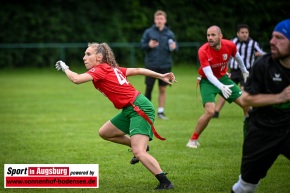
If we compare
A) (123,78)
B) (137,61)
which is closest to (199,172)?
(123,78)

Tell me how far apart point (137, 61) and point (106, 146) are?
837 inches

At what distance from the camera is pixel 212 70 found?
35.7 ft

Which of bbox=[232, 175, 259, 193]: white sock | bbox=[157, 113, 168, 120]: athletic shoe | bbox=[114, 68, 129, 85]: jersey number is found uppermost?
bbox=[114, 68, 129, 85]: jersey number

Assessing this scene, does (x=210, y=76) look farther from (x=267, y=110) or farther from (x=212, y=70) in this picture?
(x=267, y=110)

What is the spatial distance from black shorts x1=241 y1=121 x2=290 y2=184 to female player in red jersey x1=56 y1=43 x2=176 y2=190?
1.67 metres

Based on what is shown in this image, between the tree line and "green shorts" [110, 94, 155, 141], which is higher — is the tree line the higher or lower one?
the higher one

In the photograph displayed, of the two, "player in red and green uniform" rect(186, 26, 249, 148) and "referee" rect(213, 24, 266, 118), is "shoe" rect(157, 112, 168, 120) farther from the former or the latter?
"player in red and green uniform" rect(186, 26, 249, 148)

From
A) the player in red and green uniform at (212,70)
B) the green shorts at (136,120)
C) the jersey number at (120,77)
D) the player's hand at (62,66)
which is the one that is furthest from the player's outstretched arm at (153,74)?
the player in red and green uniform at (212,70)

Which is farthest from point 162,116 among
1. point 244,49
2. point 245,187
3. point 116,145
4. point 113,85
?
point 245,187

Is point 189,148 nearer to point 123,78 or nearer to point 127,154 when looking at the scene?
point 127,154

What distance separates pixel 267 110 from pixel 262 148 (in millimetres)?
384

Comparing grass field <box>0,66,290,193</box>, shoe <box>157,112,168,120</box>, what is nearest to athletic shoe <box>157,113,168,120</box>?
shoe <box>157,112,168,120</box>

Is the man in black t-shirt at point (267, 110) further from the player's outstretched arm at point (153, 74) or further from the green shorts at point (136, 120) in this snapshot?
the player's outstretched arm at point (153, 74)

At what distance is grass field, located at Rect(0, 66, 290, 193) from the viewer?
820 centimetres
